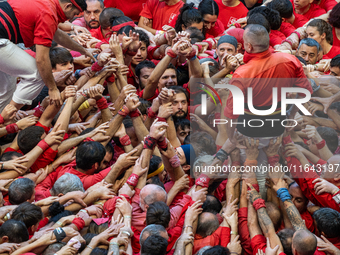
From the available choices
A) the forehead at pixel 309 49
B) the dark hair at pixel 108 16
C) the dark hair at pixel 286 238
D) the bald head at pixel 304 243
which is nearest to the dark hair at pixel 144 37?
the dark hair at pixel 108 16

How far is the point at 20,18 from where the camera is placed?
179 inches

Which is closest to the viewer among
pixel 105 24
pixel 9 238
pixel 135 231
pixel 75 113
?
pixel 9 238

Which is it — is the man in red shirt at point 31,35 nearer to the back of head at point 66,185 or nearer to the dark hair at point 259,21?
the back of head at point 66,185

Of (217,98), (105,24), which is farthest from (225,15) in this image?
(217,98)

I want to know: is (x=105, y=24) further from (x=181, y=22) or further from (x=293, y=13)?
(x=293, y=13)

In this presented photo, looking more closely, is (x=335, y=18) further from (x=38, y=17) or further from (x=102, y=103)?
(x=38, y=17)

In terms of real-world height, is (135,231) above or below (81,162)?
below

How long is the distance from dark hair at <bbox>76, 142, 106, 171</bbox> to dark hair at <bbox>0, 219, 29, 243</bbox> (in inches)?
Result: 42.0

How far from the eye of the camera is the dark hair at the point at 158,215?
375cm

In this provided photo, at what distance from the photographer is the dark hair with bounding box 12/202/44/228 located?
148 inches

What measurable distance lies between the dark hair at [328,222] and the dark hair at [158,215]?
1.32 metres

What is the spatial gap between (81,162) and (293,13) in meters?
4.68

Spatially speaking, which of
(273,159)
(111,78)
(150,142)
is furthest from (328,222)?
(111,78)

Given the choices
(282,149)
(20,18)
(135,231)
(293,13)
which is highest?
(20,18)
